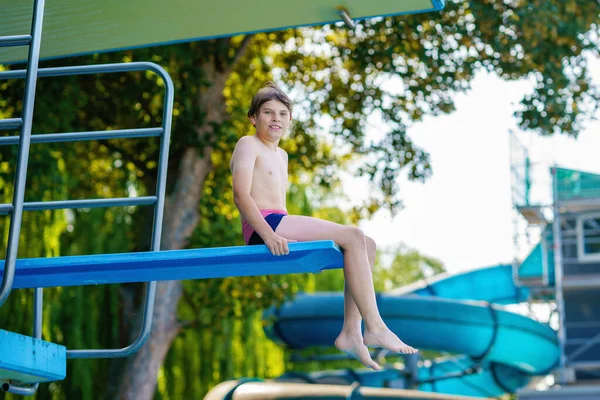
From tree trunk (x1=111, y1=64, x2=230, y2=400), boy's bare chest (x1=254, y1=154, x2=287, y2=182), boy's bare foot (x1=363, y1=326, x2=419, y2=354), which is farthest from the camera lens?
tree trunk (x1=111, y1=64, x2=230, y2=400)

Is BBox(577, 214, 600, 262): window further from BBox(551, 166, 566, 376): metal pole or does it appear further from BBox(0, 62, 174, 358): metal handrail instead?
BBox(0, 62, 174, 358): metal handrail

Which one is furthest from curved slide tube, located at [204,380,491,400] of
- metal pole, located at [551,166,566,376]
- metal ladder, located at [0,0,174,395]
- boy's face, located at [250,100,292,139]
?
boy's face, located at [250,100,292,139]

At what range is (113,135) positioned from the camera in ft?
12.4

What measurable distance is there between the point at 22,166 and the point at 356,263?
1.39 m

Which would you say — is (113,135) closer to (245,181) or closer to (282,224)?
(245,181)

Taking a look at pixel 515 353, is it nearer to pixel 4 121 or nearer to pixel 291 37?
pixel 291 37

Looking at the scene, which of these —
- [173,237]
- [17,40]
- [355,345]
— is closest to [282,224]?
[355,345]

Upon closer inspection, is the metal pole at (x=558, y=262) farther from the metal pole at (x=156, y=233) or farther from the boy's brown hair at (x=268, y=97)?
the metal pole at (x=156, y=233)

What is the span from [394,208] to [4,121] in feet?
33.2

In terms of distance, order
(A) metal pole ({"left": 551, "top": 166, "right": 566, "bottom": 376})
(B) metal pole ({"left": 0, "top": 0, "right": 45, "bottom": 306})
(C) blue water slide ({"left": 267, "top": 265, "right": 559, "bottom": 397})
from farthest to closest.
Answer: (A) metal pole ({"left": 551, "top": 166, "right": 566, "bottom": 376}) < (C) blue water slide ({"left": 267, "top": 265, "right": 559, "bottom": 397}) < (B) metal pole ({"left": 0, "top": 0, "right": 45, "bottom": 306})

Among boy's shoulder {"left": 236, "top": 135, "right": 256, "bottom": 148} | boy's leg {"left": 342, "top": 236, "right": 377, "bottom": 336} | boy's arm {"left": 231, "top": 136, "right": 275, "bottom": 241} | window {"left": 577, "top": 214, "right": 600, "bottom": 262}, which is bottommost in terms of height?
boy's leg {"left": 342, "top": 236, "right": 377, "bottom": 336}

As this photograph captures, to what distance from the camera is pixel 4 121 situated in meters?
3.48

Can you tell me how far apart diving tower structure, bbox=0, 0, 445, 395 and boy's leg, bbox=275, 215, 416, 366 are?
73 mm

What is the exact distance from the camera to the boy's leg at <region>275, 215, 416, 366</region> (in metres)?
3.83
